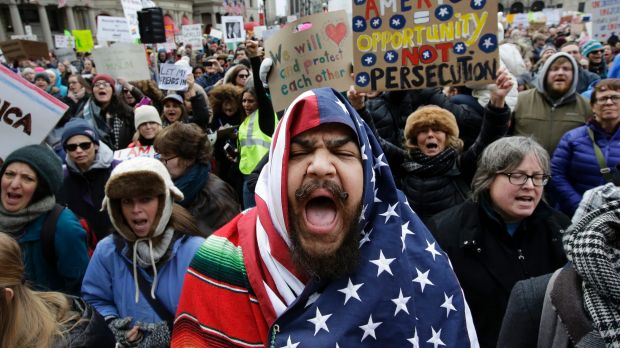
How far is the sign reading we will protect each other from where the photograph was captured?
3.31 meters

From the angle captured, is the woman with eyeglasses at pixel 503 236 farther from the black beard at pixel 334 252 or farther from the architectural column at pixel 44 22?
the architectural column at pixel 44 22

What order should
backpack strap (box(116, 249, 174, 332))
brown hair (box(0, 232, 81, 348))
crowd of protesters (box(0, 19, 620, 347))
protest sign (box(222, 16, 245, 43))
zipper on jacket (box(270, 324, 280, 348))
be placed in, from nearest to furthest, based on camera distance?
1. zipper on jacket (box(270, 324, 280, 348))
2. crowd of protesters (box(0, 19, 620, 347))
3. brown hair (box(0, 232, 81, 348))
4. backpack strap (box(116, 249, 174, 332))
5. protest sign (box(222, 16, 245, 43))

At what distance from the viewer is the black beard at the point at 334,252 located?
143cm

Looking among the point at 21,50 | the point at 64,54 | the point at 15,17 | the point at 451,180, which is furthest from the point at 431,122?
the point at 15,17

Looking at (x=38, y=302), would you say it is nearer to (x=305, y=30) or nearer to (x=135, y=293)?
(x=135, y=293)

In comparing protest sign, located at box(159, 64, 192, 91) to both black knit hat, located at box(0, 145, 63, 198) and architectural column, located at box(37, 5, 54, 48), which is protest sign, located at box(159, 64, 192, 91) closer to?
black knit hat, located at box(0, 145, 63, 198)

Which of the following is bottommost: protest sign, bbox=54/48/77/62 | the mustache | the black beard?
protest sign, bbox=54/48/77/62

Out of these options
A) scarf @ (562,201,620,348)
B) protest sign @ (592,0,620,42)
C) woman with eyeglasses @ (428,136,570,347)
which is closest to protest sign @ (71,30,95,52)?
protest sign @ (592,0,620,42)

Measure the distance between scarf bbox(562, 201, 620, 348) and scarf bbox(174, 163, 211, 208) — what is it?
2495 millimetres

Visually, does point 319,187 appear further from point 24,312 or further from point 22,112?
point 22,112

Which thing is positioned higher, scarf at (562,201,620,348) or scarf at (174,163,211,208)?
scarf at (562,201,620,348)

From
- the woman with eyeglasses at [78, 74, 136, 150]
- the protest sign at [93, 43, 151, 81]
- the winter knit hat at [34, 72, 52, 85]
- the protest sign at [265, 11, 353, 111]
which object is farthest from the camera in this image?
the winter knit hat at [34, 72, 52, 85]

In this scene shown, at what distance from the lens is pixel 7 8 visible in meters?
49.4

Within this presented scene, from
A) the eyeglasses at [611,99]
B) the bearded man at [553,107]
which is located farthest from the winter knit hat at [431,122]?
the bearded man at [553,107]
